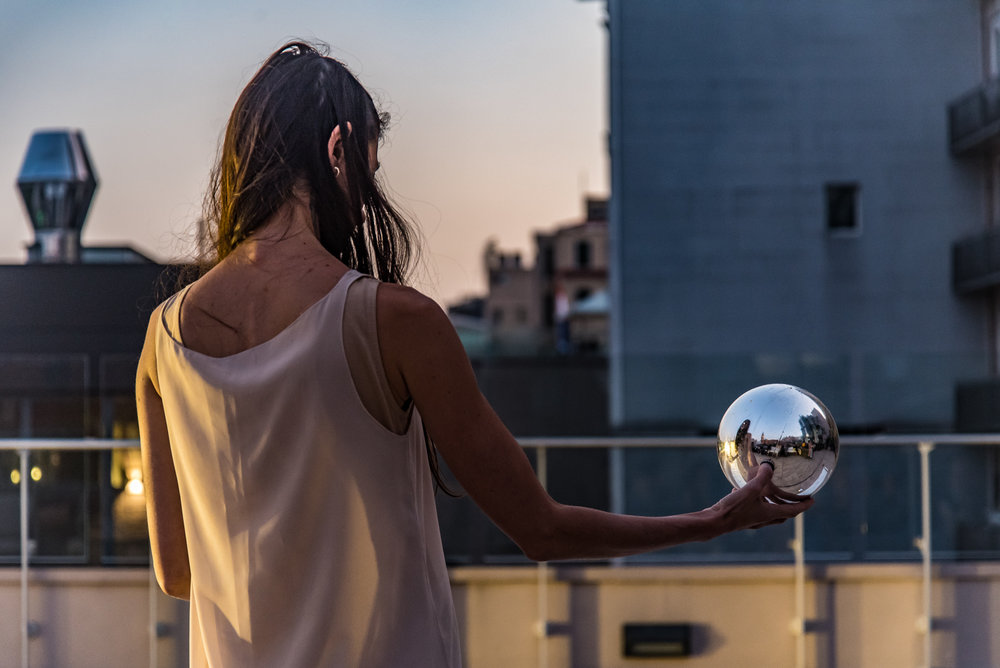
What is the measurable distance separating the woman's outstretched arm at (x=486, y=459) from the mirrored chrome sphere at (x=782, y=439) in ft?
0.49

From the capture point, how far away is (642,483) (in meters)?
8.55

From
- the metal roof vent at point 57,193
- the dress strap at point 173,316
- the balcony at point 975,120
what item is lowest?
the dress strap at point 173,316

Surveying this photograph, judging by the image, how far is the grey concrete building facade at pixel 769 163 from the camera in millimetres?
17531

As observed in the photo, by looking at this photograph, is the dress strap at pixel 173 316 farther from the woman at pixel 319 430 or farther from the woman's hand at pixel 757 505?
the woman's hand at pixel 757 505

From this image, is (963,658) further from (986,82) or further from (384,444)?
(986,82)

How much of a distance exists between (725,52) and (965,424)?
7.29 metres

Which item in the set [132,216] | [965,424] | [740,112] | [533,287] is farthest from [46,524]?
[533,287]

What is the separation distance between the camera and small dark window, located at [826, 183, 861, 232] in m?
17.9

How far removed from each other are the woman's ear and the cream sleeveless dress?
0.44ft

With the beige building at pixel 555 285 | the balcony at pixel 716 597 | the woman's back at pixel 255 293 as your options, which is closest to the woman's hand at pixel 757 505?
the woman's back at pixel 255 293

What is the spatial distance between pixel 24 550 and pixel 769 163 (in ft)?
48.5

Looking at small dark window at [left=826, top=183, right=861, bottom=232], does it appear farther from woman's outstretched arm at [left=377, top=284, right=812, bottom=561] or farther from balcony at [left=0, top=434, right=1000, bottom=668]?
woman's outstretched arm at [left=377, top=284, right=812, bottom=561]

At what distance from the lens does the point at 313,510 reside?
91cm

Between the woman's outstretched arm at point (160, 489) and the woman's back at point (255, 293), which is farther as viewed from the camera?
the woman's outstretched arm at point (160, 489)
